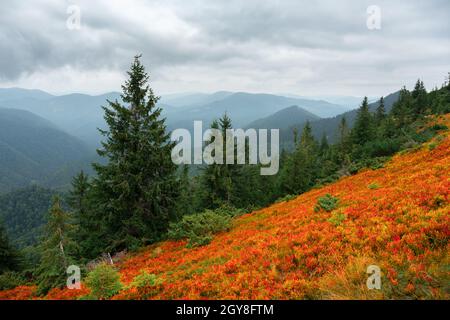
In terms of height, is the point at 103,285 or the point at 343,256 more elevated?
the point at 343,256

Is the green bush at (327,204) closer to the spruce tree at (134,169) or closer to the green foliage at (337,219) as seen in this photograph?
the green foliage at (337,219)

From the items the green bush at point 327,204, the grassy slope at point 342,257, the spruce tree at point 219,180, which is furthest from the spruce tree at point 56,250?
the spruce tree at point 219,180

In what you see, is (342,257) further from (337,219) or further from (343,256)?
(337,219)

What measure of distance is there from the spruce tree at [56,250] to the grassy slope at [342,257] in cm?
134

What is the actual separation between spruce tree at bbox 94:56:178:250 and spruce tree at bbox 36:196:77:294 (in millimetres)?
4467

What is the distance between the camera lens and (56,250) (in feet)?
45.5

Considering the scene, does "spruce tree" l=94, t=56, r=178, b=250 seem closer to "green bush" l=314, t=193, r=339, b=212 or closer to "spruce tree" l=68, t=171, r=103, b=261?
"spruce tree" l=68, t=171, r=103, b=261

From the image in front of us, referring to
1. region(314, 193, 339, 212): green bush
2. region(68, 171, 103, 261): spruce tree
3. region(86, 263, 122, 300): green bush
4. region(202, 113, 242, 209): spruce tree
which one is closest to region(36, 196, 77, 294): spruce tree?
region(68, 171, 103, 261): spruce tree

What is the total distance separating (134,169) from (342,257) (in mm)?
15566

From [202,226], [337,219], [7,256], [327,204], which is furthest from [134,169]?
[7,256]

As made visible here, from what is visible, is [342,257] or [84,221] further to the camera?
[84,221]

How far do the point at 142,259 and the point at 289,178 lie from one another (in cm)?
2787
